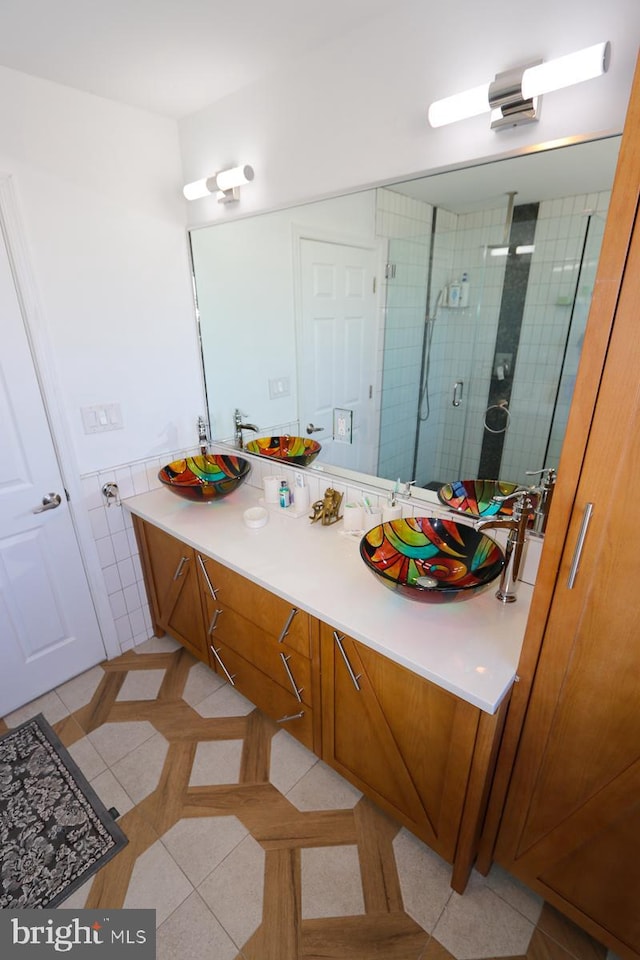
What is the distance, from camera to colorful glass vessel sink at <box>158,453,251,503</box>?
6.40 feet

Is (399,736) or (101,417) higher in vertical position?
(101,417)

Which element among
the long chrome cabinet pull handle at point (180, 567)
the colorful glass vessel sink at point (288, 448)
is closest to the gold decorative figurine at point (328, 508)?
the colorful glass vessel sink at point (288, 448)

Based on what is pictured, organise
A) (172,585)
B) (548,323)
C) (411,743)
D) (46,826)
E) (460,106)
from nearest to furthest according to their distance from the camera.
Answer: (460,106), (411,743), (548,323), (46,826), (172,585)

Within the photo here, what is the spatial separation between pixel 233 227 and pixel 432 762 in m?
2.24

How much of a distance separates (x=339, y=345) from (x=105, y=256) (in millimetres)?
1067

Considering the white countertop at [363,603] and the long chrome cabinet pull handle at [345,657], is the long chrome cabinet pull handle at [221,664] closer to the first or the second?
the white countertop at [363,603]

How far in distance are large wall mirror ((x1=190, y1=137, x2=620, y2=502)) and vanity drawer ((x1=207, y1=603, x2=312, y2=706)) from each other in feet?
2.57

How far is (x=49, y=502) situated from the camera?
74.8 inches

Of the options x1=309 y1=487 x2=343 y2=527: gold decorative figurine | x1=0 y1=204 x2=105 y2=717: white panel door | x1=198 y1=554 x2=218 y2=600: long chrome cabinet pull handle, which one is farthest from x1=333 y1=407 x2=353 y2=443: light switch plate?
x1=0 y1=204 x2=105 y2=717: white panel door

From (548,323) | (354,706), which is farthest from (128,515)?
(548,323)

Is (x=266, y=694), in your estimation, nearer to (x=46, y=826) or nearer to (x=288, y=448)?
(x=46, y=826)

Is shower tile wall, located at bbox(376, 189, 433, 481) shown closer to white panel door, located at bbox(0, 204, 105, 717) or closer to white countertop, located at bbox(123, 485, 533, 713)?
white countertop, located at bbox(123, 485, 533, 713)

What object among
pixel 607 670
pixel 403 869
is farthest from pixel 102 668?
pixel 607 670

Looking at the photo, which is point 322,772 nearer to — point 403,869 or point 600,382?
point 403,869
